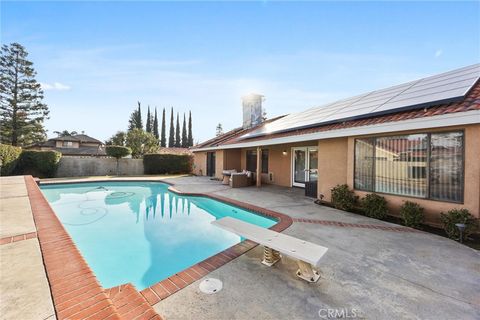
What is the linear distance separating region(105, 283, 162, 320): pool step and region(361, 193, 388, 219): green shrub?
22.4ft

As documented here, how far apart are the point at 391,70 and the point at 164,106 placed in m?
53.0

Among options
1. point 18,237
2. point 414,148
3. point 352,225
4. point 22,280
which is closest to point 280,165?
point 352,225

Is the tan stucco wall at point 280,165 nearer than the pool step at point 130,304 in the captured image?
No

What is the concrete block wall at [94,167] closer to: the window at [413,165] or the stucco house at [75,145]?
the stucco house at [75,145]

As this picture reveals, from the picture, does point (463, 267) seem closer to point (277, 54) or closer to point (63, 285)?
point (63, 285)

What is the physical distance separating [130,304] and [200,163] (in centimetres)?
1899

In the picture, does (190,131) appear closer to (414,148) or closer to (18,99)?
(18,99)

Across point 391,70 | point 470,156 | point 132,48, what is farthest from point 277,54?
point 470,156

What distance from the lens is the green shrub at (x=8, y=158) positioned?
14.5 m

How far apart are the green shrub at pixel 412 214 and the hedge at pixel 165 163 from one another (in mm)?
19958

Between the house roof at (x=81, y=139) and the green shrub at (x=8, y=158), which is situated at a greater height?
the house roof at (x=81, y=139)

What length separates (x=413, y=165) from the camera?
5.98m

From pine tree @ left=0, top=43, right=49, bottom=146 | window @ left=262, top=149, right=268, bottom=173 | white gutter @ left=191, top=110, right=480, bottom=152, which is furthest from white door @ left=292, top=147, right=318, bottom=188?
pine tree @ left=0, top=43, right=49, bottom=146

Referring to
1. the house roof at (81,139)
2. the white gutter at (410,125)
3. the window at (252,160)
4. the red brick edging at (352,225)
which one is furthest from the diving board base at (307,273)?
the house roof at (81,139)
